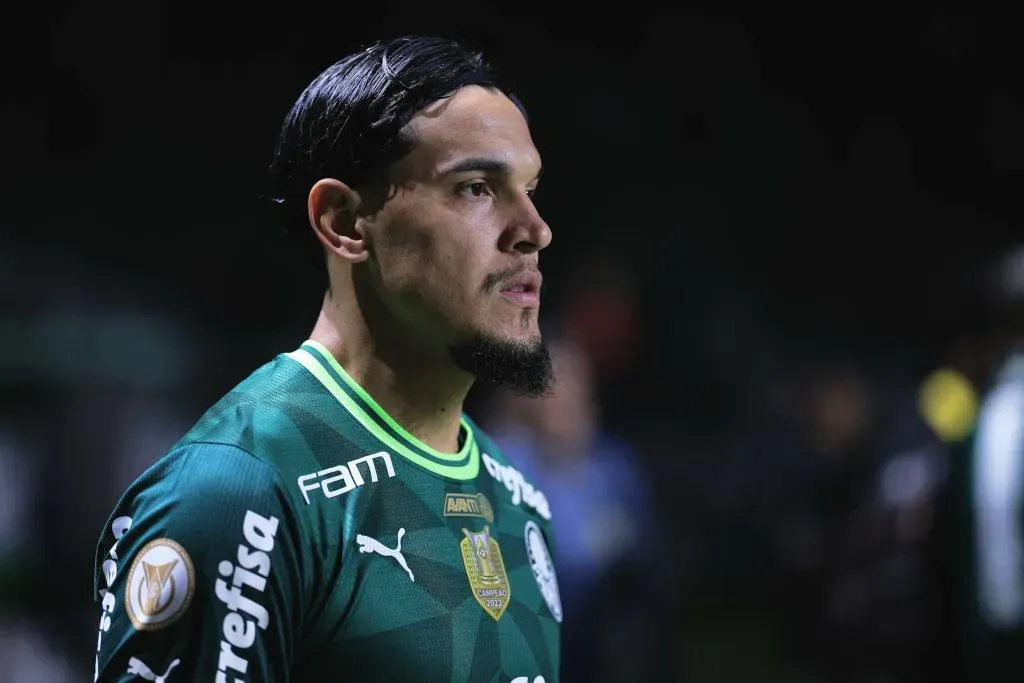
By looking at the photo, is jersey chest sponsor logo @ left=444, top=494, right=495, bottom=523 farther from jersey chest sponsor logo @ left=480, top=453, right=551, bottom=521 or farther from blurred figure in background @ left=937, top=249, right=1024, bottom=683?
blurred figure in background @ left=937, top=249, right=1024, bottom=683

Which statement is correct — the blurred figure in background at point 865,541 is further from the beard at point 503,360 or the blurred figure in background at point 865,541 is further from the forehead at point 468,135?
the forehead at point 468,135

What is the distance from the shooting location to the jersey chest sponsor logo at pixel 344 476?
157cm

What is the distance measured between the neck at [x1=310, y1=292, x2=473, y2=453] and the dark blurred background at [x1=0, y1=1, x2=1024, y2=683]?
59cm

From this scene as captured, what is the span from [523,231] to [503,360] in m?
0.20

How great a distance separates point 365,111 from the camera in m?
1.73

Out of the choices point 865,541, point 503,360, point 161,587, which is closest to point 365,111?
point 503,360

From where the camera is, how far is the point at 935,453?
3980 mm

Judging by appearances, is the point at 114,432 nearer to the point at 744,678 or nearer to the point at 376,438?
the point at 744,678

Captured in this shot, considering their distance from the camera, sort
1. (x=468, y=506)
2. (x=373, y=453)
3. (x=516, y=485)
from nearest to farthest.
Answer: (x=373, y=453) → (x=468, y=506) → (x=516, y=485)

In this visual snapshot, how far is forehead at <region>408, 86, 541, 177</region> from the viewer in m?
1.72

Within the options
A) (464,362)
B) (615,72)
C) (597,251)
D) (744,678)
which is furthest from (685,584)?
(464,362)

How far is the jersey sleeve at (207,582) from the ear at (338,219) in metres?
0.42

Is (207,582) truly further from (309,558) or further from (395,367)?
Answer: (395,367)

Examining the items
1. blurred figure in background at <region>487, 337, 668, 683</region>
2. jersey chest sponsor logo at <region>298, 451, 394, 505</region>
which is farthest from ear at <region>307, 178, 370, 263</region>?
blurred figure in background at <region>487, 337, 668, 683</region>
